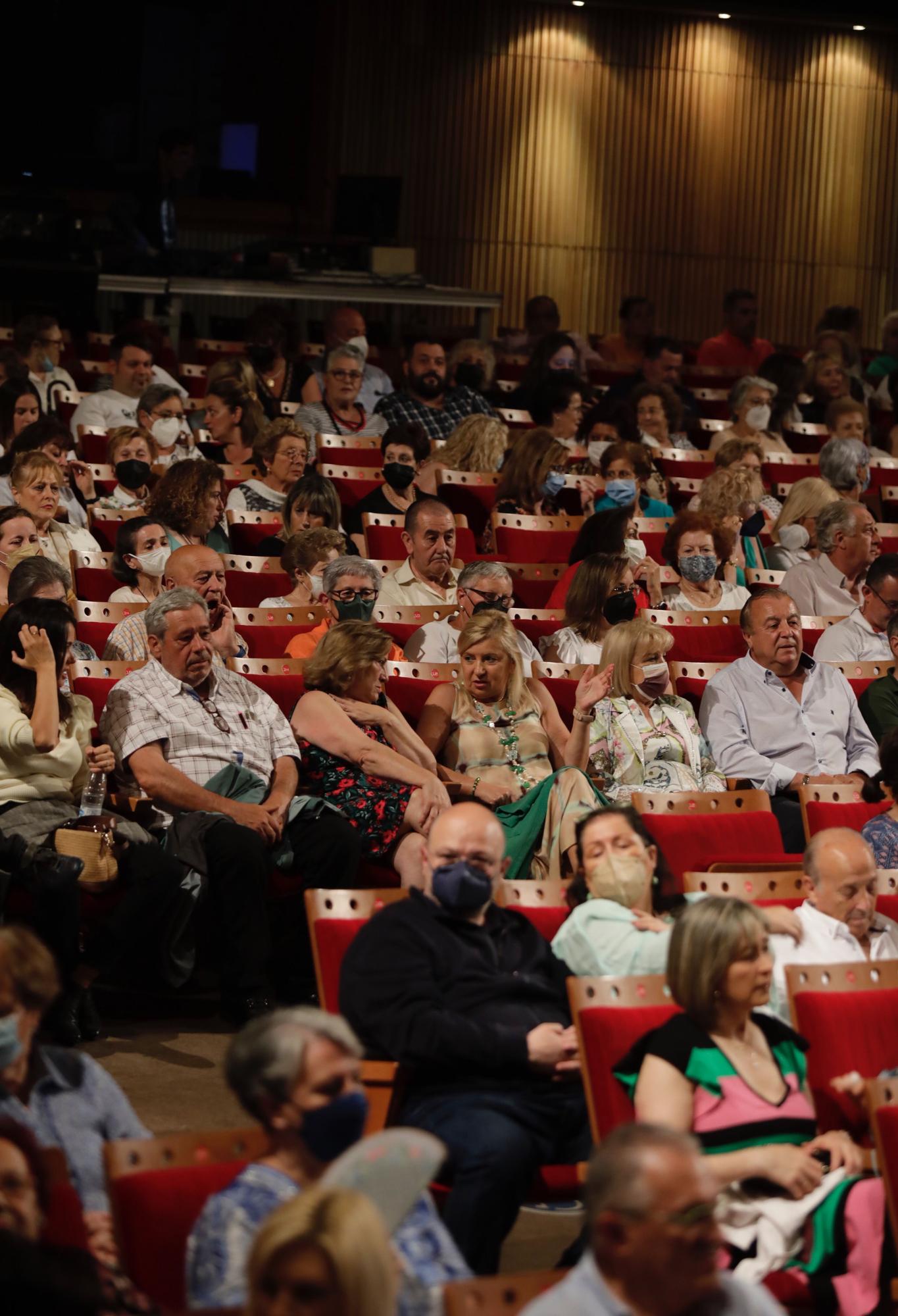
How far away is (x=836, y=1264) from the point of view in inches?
109

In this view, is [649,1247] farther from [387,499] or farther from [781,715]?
[387,499]

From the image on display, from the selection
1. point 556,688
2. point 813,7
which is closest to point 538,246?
point 813,7

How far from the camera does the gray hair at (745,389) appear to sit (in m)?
8.85

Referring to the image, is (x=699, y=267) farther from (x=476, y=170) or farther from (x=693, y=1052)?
(x=693, y=1052)

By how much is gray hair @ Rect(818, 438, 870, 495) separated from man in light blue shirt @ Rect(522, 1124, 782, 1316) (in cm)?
583

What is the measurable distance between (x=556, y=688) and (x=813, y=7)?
8.95 metres

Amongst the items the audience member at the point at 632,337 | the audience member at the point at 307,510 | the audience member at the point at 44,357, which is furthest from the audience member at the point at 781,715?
the audience member at the point at 632,337

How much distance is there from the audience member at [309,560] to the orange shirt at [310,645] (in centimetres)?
30

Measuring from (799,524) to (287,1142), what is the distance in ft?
17.1

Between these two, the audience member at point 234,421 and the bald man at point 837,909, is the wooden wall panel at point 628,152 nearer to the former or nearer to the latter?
the audience member at point 234,421

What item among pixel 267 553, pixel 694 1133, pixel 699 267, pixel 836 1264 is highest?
pixel 699 267

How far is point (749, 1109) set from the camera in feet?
9.29

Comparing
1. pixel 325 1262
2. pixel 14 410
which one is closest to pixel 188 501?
pixel 14 410

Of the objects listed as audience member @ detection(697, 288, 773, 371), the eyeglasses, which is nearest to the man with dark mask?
→ the eyeglasses
